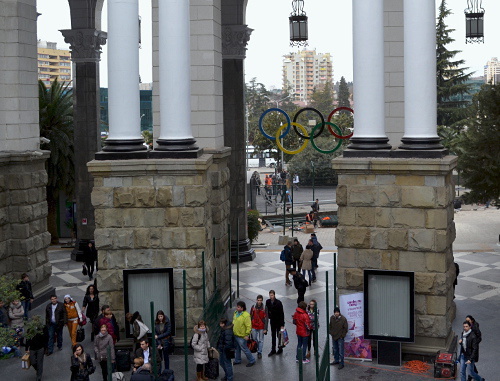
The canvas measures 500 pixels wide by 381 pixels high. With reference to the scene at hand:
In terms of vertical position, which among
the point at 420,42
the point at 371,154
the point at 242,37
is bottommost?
the point at 371,154

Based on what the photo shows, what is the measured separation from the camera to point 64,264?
3503 cm

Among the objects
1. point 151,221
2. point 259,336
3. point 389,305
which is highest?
point 151,221

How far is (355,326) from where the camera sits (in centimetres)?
1975

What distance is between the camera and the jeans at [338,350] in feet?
63.8

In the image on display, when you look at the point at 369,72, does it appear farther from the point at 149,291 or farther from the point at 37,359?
the point at 37,359

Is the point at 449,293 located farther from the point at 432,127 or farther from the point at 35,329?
the point at 35,329

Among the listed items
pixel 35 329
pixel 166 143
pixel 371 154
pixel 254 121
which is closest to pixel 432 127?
pixel 371 154

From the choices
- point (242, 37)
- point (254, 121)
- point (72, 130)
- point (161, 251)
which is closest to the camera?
point (161, 251)

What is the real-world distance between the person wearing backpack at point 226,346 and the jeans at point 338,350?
2.49m

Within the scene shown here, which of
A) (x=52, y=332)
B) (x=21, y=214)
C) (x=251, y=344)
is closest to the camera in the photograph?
(x=251, y=344)

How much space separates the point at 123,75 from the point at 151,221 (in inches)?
146

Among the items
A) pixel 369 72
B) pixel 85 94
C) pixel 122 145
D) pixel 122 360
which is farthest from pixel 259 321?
pixel 85 94

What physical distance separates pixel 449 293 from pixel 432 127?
4.06m

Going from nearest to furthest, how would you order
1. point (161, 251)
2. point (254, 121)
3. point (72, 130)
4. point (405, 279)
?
point (405, 279) → point (161, 251) → point (72, 130) → point (254, 121)
